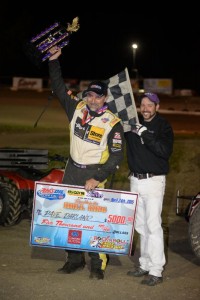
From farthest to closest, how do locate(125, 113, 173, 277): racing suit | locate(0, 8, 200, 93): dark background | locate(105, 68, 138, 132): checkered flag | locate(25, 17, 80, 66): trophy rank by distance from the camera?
locate(0, 8, 200, 93): dark background
locate(105, 68, 138, 132): checkered flag
locate(25, 17, 80, 66): trophy
locate(125, 113, 173, 277): racing suit

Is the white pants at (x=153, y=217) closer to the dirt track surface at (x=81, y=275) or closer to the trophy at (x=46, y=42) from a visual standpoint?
the dirt track surface at (x=81, y=275)

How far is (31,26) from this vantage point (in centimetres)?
7231

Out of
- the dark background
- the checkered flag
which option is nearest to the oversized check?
the checkered flag

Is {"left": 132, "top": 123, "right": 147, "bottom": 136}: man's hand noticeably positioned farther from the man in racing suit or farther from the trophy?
the trophy

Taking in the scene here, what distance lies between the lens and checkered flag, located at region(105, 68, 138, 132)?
21.3 feet

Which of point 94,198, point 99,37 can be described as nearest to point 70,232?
point 94,198

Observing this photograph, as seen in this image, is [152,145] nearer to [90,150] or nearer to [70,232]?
[90,150]

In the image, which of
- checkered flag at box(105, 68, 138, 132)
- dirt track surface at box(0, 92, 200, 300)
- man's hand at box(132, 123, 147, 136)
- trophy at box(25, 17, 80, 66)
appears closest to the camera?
dirt track surface at box(0, 92, 200, 300)

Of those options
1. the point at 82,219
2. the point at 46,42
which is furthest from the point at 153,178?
the point at 46,42

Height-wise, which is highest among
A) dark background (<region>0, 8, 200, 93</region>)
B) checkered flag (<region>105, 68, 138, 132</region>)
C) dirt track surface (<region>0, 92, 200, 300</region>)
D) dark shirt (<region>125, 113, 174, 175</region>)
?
dark background (<region>0, 8, 200, 93</region>)

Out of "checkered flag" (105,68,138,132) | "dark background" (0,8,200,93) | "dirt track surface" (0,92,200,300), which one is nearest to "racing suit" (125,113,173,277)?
→ "dirt track surface" (0,92,200,300)

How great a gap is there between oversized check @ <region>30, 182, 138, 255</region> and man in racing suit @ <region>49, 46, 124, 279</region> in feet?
0.56

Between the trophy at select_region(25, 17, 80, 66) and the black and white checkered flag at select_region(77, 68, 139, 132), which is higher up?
the trophy at select_region(25, 17, 80, 66)

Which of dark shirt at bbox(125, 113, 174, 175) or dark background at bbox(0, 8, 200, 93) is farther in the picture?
dark background at bbox(0, 8, 200, 93)
